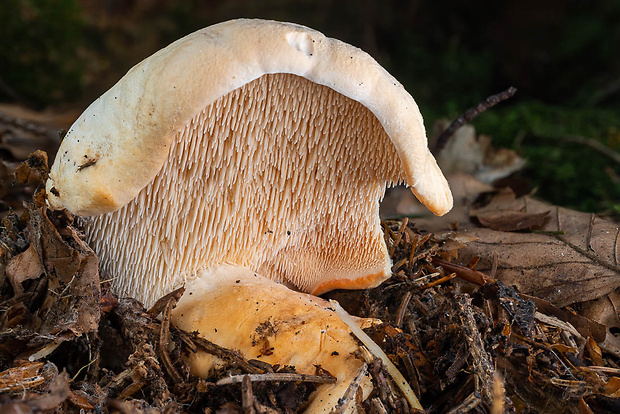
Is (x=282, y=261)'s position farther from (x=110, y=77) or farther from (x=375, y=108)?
(x=110, y=77)

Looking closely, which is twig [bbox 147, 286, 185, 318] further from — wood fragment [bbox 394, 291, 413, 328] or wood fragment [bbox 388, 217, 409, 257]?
wood fragment [bbox 388, 217, 409, 257]

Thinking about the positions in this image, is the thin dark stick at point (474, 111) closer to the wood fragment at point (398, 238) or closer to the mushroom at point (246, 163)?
the wood fragment at point (398, 238)

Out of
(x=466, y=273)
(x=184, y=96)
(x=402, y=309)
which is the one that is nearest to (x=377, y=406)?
(x=402, y=309)

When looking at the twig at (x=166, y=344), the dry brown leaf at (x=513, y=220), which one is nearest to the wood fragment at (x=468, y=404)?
the twig at (x=166, y=344)

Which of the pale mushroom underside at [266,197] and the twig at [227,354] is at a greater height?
the pale mushroom underside at [266,197]

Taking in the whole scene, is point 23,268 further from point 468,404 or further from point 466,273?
point 466,273
